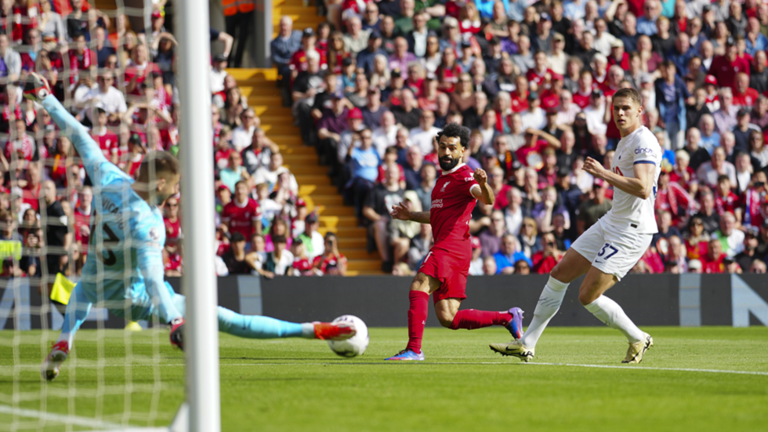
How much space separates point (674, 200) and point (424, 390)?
1081 centimetres

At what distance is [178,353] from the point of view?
343 inches

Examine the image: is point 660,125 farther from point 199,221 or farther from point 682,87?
point 199,221

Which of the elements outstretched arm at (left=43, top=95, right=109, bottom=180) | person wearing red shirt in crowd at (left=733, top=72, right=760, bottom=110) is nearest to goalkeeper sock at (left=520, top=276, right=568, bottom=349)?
outstretched arm at (left=43, top=95, right=109, bottom=180)

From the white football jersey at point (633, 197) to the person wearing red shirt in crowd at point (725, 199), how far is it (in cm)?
867

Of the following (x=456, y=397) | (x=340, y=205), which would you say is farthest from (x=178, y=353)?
(x=340, y=205)

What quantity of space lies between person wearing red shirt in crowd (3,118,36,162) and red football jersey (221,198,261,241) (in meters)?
2.85

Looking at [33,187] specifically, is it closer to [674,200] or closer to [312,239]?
[312,239]

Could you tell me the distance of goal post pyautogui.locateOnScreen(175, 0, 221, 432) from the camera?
393cm

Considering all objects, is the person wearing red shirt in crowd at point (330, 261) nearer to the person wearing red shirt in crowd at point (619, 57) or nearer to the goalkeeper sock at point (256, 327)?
the person wearing red shirt in crowd at point (619, 57)

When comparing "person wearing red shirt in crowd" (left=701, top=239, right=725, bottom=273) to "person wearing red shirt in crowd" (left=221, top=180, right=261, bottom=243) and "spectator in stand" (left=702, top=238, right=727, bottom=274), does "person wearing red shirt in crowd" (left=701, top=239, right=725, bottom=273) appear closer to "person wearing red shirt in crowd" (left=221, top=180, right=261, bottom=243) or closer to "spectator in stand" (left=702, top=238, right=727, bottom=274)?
"spectator in stand" (left=702, top=238, right=727, bottom=274)

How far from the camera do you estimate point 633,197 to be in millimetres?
7262

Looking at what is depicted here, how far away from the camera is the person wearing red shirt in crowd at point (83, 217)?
463 inches

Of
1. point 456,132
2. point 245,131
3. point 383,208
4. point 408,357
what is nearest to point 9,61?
point 245,131

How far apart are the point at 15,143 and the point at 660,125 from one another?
35.7ft
